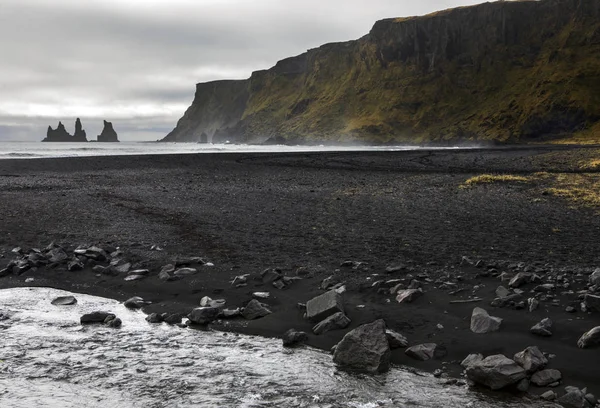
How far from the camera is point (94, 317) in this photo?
314 inches

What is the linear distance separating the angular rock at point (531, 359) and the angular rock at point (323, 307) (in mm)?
2644

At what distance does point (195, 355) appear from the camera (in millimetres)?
6730

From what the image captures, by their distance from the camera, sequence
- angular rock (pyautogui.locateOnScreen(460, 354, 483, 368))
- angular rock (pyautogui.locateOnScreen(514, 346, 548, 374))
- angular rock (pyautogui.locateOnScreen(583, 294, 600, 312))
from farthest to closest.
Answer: angular rock (pyautogui.locateOnScreen(583, 294, 600, 312)) → angular rock (pyautogui.locateOnScreen(460, 354, 483, 368)) → angular rock (pyautogui.locateOnScreen(514, 346, 548, 374))

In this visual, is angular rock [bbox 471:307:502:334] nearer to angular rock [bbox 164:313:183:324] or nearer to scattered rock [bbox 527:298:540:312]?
scattered rock [bbox 527:298:540:312]

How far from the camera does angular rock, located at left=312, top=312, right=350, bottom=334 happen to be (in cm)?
752

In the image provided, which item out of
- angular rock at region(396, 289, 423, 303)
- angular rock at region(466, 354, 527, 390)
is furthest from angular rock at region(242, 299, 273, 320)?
angular rock at region(466, 354, 527, 390)

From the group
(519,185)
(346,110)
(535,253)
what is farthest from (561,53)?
(535,253)

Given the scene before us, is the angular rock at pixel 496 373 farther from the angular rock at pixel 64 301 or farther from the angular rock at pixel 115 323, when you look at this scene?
the angular rock at pixel 64 301

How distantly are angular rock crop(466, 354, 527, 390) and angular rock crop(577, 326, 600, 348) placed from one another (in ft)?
3.86

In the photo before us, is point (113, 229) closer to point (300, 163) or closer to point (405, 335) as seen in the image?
point (405, 335)

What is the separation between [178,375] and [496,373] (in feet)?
11.9

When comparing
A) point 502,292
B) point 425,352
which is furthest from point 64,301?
point 502,292

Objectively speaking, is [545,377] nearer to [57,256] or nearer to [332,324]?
[332,324]

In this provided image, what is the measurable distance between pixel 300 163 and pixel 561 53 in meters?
123
